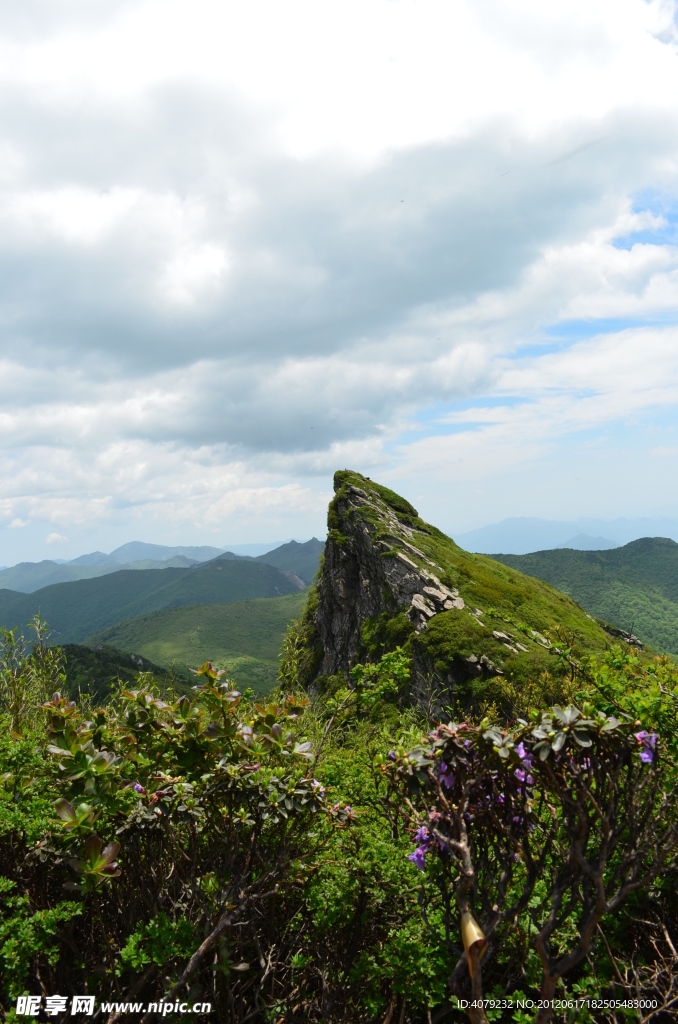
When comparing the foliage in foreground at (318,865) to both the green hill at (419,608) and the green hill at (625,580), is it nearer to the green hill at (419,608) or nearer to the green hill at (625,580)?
the green hill at (419,608)

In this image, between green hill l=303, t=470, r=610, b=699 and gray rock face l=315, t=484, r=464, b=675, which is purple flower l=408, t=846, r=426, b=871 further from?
gray rock face l=315, t=484, r=464, b=675

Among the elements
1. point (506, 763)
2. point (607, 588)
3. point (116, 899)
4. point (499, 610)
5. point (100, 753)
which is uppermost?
point (100, 753)

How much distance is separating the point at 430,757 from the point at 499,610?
2902cm

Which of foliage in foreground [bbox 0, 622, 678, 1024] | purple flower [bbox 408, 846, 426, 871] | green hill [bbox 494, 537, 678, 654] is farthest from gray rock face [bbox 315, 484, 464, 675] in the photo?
green hill [bbox 494, 537, 678, 654]

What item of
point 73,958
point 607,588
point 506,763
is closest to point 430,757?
point 506,763

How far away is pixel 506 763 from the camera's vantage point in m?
3.05

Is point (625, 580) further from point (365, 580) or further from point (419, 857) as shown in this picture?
point (419, 857)

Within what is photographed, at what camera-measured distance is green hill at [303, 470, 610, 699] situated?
25703 millimetres

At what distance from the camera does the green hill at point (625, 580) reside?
137 meters

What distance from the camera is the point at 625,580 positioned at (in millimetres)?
172125

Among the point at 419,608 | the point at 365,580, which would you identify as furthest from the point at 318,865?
the point at 365,580

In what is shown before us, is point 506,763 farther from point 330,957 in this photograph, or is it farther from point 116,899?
point 116,899

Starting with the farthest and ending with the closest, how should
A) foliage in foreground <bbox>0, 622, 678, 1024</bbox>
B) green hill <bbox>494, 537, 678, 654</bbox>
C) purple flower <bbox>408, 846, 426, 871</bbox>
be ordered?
green hill <bbox>494, 537, 678, 654</bbox> < purple flower <bbox>408, 846, 426, 871</bbox> < foliage in foreground <bbox>0, 622, 678, 1024</bbox>

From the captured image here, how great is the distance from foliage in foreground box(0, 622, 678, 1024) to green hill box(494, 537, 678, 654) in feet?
446
